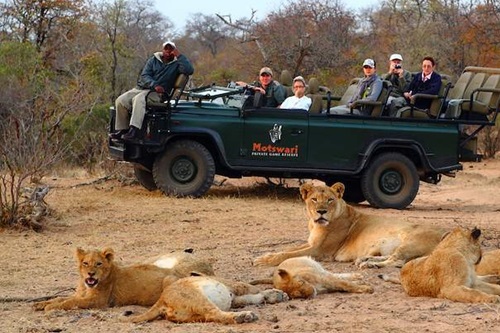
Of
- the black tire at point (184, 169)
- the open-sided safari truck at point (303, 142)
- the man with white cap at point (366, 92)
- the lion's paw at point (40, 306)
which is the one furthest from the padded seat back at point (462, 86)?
the lion's paw at point (40, 306)

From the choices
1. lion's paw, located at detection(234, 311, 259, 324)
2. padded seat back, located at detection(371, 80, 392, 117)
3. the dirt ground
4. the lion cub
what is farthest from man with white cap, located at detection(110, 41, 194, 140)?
lion's paw, located at detection(234, 311, 259, 324)

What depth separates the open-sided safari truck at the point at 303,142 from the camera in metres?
12.2

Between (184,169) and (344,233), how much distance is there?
14.6 ft

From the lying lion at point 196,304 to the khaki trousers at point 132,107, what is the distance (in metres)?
5.95

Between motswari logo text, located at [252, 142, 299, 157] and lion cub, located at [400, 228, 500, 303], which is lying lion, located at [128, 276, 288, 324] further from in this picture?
motswari logo text, located at [252, 142, 299, 157]

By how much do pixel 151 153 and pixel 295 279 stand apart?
19.8 feet

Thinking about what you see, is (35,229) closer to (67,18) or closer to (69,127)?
(69,127)

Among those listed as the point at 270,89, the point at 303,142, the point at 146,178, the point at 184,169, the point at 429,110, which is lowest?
the point at 146,178

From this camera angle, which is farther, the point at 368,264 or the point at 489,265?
the point at 368,264

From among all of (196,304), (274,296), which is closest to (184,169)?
(274,296)

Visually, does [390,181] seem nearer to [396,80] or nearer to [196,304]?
[396,80]

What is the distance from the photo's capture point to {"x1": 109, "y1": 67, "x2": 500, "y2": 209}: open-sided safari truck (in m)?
12.2

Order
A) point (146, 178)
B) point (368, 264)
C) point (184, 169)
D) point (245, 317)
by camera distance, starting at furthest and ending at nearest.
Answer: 1. point (146, 178)
2. point (184, 169)
3. point (368, 264)
4. point (245, 317)

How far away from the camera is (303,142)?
12367 mm
